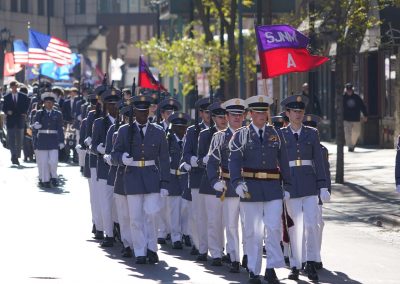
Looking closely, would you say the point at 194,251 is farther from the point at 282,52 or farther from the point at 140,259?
the point at 282,52

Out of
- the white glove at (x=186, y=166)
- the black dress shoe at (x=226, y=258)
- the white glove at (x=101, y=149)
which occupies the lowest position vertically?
the black dress shoe at (x=226, y=258)

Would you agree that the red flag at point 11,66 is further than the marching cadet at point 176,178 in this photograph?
Yes

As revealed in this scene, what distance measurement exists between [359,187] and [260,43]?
7326 millimetres

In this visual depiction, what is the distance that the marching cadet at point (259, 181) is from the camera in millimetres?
14594

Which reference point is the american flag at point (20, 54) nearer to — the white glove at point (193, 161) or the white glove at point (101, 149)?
the white glove at point (101, 149)

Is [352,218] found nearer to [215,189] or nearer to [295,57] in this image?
[295,57]

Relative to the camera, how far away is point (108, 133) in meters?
17.5

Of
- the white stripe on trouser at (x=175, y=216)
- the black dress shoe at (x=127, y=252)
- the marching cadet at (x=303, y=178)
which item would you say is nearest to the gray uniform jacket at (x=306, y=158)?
the marching cadet at (x=303, y=178)

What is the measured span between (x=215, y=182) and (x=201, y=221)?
1.77 meters

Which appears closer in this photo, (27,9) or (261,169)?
(261,169)

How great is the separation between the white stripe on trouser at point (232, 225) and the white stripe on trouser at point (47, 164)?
13.2m

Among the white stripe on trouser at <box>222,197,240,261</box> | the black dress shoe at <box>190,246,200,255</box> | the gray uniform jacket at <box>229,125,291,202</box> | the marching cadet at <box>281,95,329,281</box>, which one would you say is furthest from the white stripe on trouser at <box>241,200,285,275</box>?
the black dress shoe at <box>190,246,200,255</box>

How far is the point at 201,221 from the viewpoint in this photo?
17094mm

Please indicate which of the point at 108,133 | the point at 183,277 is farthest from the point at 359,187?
the point at 183,277
